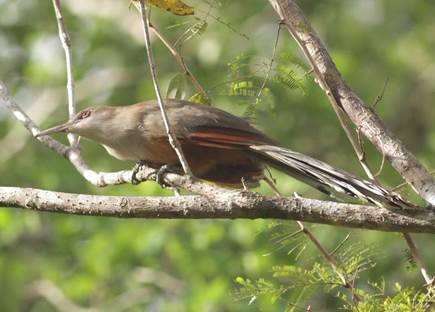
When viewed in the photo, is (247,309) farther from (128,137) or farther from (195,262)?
(128,137)

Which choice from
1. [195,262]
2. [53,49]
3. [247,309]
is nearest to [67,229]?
[195,262]

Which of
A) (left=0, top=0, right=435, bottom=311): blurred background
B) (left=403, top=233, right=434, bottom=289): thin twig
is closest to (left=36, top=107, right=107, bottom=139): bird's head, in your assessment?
(left=0, top=0, right=435, bottom=311): blurred background

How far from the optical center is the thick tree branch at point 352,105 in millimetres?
3635

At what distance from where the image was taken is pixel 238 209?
3.60 meters

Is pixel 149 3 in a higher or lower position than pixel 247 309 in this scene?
higher

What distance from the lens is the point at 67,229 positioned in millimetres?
9516

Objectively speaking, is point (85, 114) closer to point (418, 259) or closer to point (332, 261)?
point (332, 261)

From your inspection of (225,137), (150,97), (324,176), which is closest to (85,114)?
(225,137)

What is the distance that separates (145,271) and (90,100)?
3.21m

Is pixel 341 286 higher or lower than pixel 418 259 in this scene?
lower

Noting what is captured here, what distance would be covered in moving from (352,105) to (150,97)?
7387mm

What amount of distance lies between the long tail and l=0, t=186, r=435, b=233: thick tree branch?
0.08 meters

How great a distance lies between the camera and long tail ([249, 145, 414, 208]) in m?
3.62

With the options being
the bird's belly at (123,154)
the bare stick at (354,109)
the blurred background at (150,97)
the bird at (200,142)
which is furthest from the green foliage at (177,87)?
the blurred background at (150,97)
